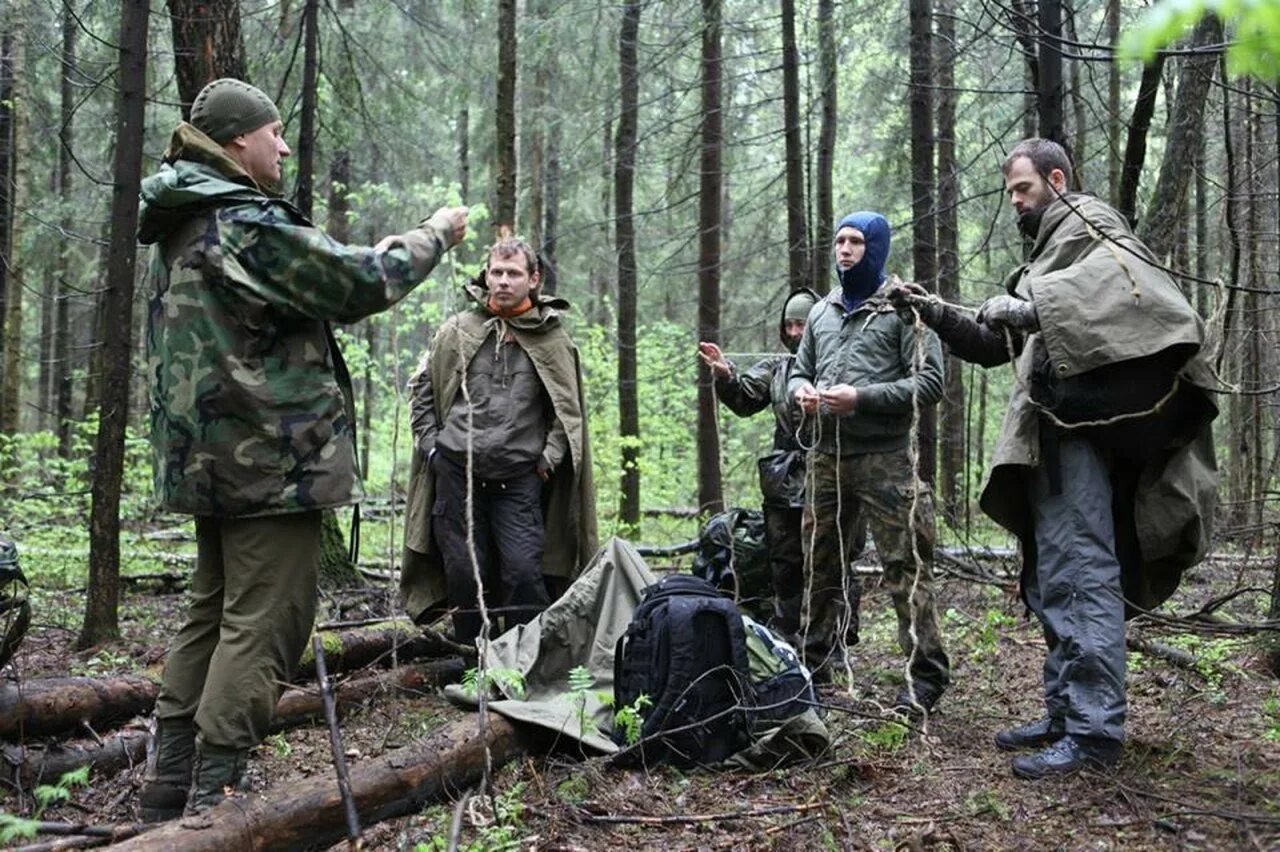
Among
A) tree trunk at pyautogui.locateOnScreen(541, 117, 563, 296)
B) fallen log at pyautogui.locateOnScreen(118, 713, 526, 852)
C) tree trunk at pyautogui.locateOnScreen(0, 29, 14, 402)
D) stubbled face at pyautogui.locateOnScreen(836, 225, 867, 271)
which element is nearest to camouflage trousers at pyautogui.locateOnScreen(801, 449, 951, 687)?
stubbled face at pyautogui.locateOnScreen(836, 225, 867, 271)

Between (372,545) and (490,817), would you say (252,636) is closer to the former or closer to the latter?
(490,817)

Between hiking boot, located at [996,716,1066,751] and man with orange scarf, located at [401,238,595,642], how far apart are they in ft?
7.70

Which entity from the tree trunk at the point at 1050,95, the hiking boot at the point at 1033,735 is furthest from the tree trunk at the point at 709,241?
the hiking boot at the point at 1033,735

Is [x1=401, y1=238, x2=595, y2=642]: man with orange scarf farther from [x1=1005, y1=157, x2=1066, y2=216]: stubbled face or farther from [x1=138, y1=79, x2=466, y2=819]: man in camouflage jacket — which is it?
[x1=1005, y1=157, x2=1066, y2=216]: stubbled face

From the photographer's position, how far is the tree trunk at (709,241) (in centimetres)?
1145

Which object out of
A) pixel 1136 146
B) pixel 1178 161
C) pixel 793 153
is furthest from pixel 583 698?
pixel 793 153

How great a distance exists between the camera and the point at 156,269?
11.5 feet

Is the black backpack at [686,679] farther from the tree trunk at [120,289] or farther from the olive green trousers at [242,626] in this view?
the tree trunk at [120,289]

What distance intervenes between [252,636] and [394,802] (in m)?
0.77

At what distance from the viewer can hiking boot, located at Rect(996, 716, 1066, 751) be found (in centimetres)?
402

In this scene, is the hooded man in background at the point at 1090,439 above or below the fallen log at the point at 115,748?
above

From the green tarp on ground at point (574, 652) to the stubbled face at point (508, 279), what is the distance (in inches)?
57.1

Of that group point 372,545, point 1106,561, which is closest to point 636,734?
point 1106,561

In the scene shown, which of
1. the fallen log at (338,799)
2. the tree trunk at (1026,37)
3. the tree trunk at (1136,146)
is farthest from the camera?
the tree trunk at (1136,146)
